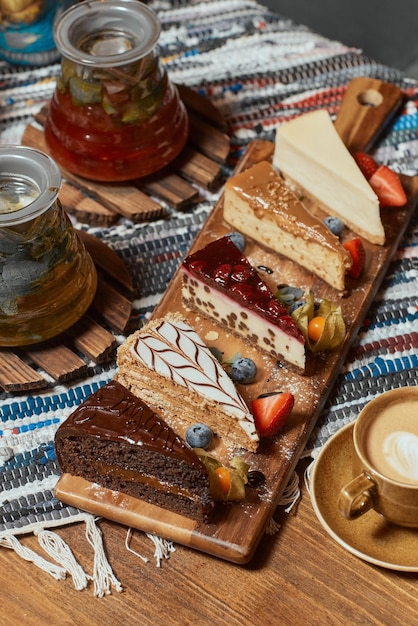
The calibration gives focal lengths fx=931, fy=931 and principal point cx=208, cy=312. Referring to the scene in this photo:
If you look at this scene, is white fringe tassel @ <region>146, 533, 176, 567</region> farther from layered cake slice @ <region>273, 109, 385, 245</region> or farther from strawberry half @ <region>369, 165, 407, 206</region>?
strawberry half @ <region>369, 165, 407, 206</region>

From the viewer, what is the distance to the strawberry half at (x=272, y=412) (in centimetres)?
→ 216

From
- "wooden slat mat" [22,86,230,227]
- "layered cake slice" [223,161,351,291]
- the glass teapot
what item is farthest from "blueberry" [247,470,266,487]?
the glass teapot

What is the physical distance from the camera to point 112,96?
2545mm

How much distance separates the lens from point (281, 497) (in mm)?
2174

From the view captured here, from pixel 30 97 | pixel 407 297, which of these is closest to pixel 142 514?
pixel 407 297

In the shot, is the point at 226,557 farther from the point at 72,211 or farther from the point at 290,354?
the point at 72,211

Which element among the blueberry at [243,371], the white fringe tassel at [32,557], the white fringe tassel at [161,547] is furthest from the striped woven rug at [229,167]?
the blueberry at [243,371]

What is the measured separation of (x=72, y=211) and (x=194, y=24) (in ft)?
3.20

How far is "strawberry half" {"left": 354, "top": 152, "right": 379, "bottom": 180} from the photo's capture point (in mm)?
2660

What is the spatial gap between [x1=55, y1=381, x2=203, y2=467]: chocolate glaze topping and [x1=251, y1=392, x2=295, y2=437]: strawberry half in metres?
0.19

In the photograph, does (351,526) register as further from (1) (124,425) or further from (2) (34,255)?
(2) (34,255)

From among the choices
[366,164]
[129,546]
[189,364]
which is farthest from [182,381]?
[366,164]

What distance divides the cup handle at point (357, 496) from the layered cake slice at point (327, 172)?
86 cm

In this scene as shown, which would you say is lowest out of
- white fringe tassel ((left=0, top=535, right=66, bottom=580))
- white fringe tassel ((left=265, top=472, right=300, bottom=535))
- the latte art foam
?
white fringe tassel ((left=0, top=535, right=66, bottom=580))
